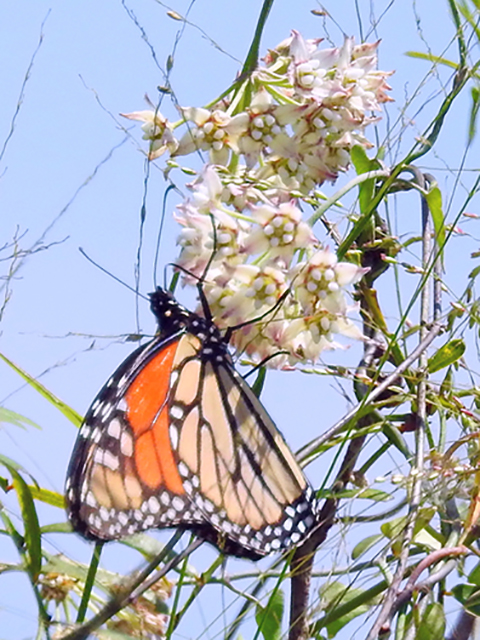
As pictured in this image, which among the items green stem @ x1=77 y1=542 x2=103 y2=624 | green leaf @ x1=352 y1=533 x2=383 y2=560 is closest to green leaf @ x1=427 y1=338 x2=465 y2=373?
green leaf @ x1=352 y1=533 x2=383 y2=560

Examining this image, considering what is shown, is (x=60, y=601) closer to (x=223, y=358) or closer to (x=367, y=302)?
(x=223, y=358)

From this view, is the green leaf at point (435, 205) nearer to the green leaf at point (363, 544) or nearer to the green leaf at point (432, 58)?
the green leaf at point (432, 58)

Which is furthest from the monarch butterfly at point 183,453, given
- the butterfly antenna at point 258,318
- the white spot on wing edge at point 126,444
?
the butterfly antenna at point 258,318

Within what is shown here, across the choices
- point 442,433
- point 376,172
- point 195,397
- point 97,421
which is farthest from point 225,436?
point 376,172

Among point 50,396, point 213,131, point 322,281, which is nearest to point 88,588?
point 50,396

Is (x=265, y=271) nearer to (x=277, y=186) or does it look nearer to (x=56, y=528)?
(x=277, y=186)
